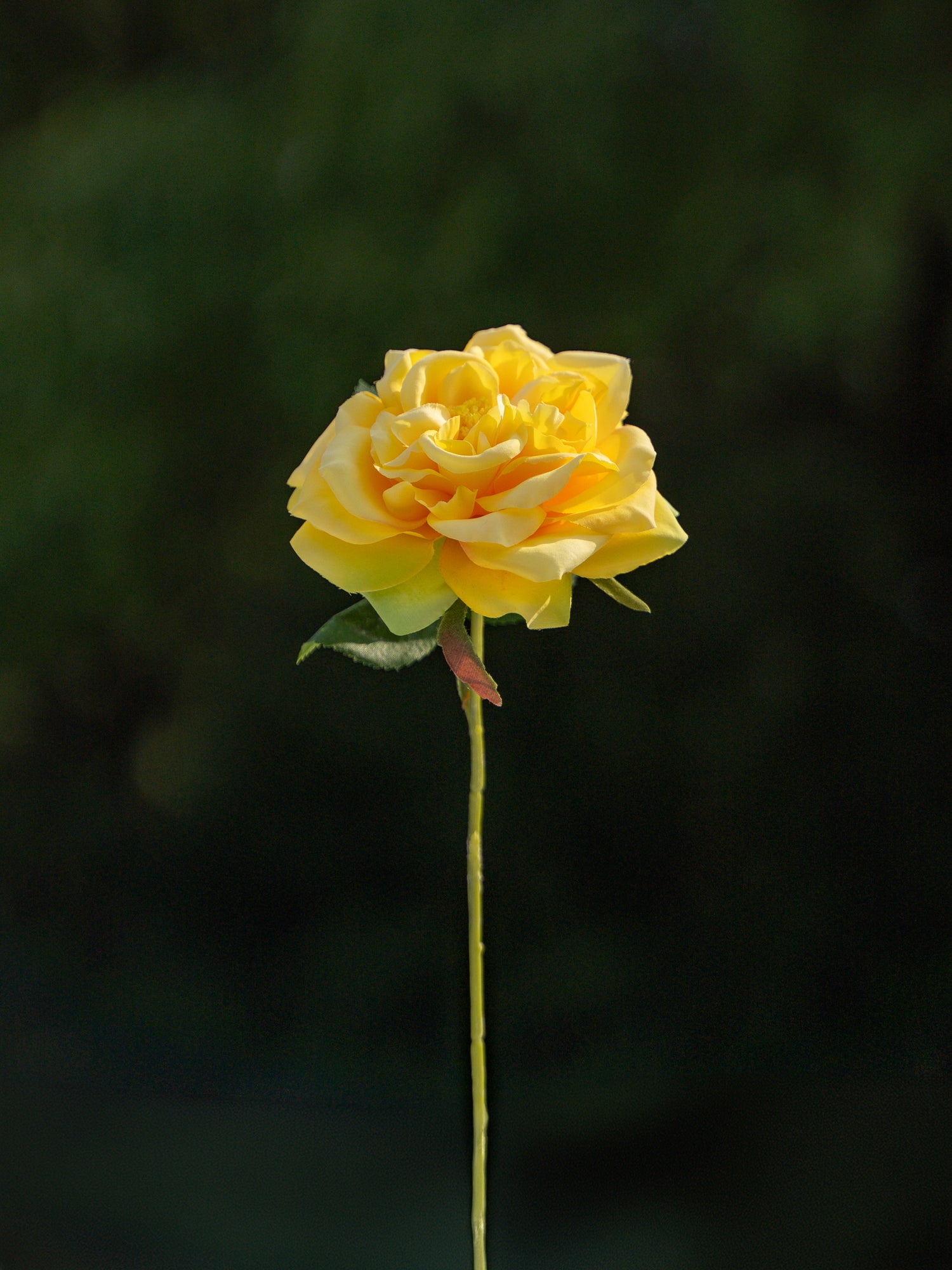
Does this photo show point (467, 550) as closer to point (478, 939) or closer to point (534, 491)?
point (534, 491)

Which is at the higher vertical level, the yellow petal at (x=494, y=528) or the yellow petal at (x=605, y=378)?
the yellow petal at (x=605, y=378)

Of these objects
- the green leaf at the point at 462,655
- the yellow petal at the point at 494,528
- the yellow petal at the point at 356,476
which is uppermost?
the yellow petal at the point at 356,476

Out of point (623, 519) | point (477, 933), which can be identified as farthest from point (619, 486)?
point (477, 933)

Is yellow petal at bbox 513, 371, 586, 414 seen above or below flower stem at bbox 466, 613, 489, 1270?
above

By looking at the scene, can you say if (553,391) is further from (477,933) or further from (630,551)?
(477,933)

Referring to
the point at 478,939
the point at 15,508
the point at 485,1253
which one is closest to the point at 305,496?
the point at 478,939

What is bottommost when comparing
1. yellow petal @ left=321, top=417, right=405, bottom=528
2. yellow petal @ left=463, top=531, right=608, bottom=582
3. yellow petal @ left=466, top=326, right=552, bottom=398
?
yellow petal @ left=463, top=531, right=608, bottom=582
